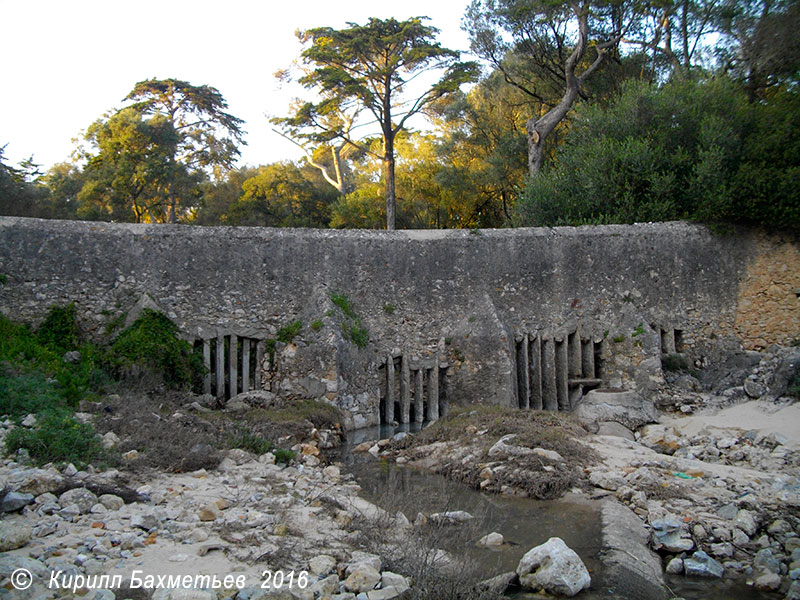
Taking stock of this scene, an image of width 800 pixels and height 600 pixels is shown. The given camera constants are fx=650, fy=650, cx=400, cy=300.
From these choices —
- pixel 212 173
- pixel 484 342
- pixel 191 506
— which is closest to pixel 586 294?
pixel 484 342

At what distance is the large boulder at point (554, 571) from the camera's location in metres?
6.64

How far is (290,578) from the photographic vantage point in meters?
6.13

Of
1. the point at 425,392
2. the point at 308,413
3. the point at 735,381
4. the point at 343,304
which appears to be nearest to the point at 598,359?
the point at 735,381

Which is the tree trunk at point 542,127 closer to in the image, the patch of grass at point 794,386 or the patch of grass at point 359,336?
the patch of grass at point 359,336

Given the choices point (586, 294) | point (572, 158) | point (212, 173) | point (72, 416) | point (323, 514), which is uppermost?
point (212, 173)

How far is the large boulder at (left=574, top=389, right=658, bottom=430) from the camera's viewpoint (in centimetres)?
1525

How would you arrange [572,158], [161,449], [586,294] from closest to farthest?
[161,449], [586,294], [572,158]

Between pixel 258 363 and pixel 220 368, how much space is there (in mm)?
945

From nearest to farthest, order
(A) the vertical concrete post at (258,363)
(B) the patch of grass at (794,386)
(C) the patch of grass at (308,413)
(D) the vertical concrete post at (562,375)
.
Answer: (C) the patch of grass at (308,413), (B) the patch of grass at (794,386), (A) the vertical concrete post at (258,363), (D) the vertical concrete post at (562,375)

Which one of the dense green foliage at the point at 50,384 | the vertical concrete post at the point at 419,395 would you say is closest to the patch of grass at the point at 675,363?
the vertical concrete post at the point at 419,395

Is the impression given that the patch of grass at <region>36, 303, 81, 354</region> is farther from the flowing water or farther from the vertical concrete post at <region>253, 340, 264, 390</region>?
the flowing water

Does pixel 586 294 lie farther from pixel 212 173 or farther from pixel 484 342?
pixel 212 173

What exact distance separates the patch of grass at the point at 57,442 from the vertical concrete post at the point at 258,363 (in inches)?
249

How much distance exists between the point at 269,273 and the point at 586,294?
870 centimetres
